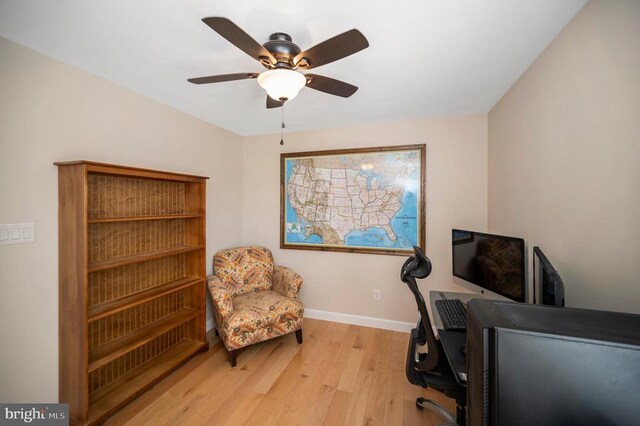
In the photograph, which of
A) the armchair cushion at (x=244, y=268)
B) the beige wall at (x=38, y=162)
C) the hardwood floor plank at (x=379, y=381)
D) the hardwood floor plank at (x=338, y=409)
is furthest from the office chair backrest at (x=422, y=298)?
the beige wall at (x=38, y=162)

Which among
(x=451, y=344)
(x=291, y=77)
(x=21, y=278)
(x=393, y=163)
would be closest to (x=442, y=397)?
(x=451, y=344)

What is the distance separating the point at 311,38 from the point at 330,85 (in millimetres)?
258

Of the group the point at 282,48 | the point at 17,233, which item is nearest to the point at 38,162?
the point at 17,233

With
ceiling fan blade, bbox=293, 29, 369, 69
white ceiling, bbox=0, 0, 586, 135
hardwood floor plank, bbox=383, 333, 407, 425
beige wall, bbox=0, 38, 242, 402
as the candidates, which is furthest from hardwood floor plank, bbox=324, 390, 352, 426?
white ceiling, bbox=0, 0, 586, 135

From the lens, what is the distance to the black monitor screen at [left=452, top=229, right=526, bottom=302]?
152cm

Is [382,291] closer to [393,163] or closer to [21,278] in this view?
[393,163]

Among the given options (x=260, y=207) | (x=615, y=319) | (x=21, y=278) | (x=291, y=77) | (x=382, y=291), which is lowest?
(x=382, y=291)

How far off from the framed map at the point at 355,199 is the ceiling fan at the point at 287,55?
142cm

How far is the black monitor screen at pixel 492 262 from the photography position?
5.00 feet

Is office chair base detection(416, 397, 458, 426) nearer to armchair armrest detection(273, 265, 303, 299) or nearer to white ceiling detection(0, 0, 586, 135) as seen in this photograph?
armchair armrest detection(273, 265, 303, 299)

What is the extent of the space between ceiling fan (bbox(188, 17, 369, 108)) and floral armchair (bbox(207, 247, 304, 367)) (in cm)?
180

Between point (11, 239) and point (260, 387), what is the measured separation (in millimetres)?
1856

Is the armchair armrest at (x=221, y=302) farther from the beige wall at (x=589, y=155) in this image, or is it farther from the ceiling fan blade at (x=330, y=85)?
the beige wall at (x=589, y=155)

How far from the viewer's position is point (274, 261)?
3240mm
